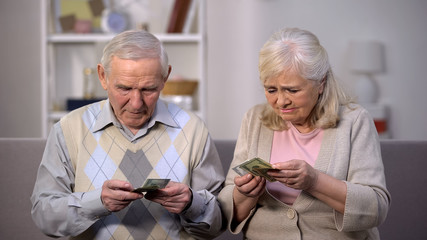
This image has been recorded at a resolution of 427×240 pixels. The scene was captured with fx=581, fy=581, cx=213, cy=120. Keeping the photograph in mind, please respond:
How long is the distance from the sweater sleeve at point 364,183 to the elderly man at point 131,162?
0.49 m

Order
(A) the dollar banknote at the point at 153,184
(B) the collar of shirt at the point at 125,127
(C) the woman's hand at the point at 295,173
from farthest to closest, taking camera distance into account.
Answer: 1. (B) the collar of shirt at the point at 125,127
2. (C) the woman's hand at the point at 295,173
3. (A) the dollar banknote at the point at 153,184

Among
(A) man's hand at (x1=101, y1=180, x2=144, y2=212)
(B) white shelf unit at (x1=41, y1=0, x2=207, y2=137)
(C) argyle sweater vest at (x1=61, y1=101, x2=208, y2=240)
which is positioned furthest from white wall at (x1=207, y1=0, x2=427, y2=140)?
(A) man's hand at (x1=101, y1=180, x2=144, y2=212)

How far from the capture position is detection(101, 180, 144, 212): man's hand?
1.92 metres

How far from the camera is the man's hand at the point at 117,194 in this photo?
1.92m

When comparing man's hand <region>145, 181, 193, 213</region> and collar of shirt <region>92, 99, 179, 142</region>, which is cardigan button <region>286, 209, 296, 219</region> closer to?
man's hand <region>145, 181, 193, 213</region>

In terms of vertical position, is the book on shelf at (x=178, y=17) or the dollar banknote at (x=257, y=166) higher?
the book on shelf at (x=178, y=17)

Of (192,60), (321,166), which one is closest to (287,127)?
(321,166)

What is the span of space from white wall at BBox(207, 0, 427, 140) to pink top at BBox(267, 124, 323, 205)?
3223 millimetres

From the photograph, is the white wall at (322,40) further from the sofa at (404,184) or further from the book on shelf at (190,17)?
the sofa at (404,184)

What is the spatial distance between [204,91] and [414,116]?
2246mm

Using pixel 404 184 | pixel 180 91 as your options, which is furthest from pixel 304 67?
pixel 180 91

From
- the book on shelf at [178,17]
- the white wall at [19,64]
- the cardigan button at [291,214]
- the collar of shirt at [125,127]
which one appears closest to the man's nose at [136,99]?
the collar of shirt at [125,127]

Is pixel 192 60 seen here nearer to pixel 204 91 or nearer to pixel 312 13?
pixel 204 91

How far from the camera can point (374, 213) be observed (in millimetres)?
2104
